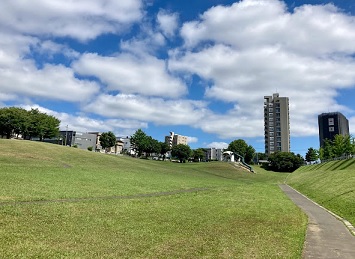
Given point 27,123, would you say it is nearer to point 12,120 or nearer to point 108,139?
point 12,120

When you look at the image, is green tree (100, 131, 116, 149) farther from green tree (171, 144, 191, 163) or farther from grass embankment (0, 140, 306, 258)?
grass embankment (0, 140, 306, 258)

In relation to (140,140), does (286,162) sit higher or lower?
lower

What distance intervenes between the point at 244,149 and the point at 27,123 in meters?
109

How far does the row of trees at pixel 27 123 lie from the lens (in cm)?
10300

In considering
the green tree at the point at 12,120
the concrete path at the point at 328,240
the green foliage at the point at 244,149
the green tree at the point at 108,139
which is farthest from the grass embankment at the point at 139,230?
the green foliage at the point at 244,149

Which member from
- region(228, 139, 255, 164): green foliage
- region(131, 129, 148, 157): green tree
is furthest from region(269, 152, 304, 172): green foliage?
region(131, 129, 148, 157): green tree

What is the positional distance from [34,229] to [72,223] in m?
1.63

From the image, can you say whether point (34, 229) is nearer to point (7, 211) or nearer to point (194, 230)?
point (7, 211)

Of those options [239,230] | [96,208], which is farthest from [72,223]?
[239,230]

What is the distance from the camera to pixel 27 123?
4119 inches

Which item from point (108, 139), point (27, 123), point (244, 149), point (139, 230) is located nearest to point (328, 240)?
point (139, 230)

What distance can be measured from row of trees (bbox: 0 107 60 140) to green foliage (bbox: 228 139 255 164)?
94253 mm

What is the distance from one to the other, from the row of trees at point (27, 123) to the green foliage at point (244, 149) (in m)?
94.3

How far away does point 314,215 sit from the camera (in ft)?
62.8
